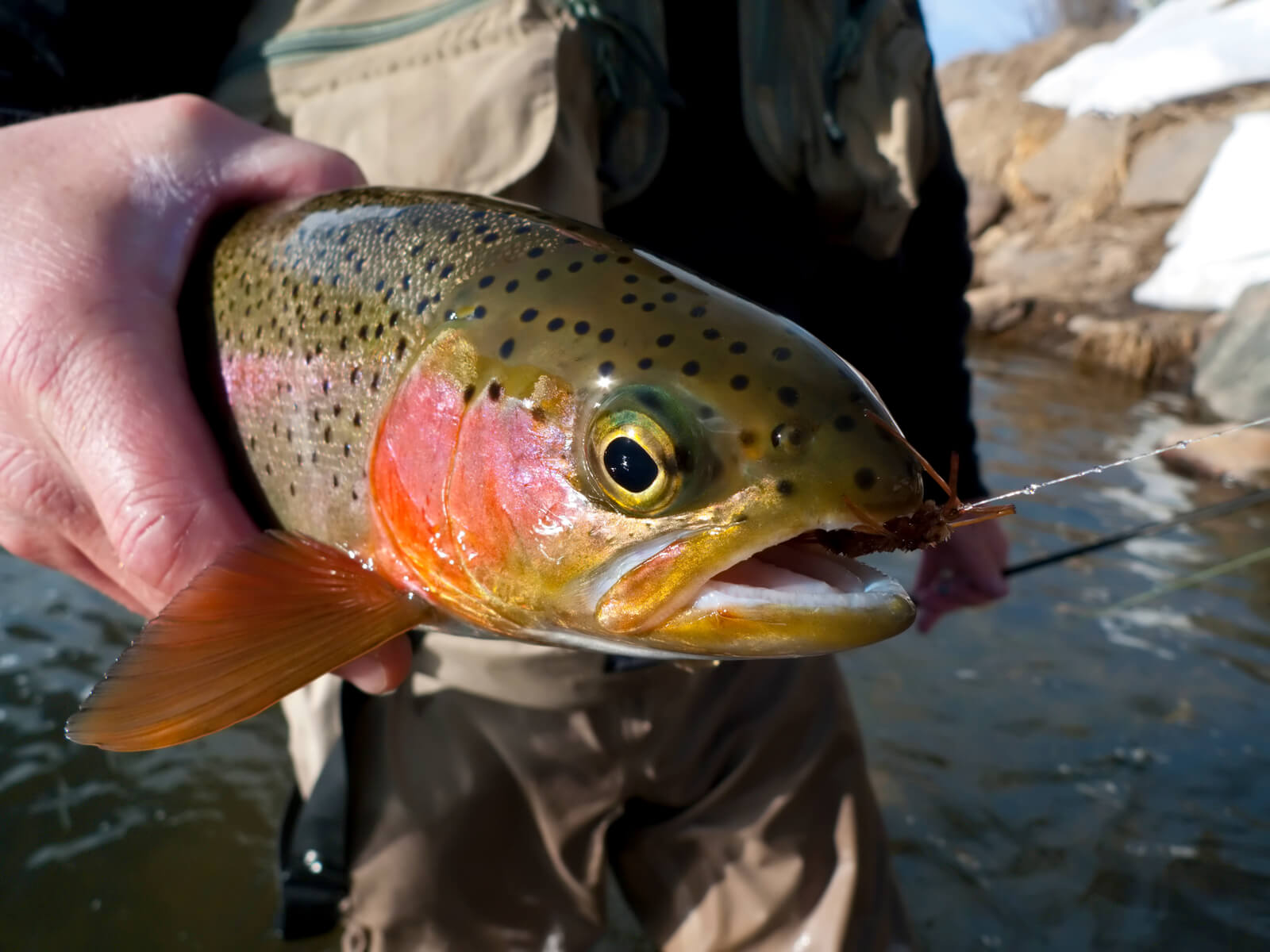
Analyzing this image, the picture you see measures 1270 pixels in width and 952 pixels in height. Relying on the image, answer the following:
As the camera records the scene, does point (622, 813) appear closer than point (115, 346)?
No

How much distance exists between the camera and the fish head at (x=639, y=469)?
88cm

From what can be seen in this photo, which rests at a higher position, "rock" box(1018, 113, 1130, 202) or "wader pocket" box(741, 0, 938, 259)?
"wader pocket" box(741, 0, 938, 259)

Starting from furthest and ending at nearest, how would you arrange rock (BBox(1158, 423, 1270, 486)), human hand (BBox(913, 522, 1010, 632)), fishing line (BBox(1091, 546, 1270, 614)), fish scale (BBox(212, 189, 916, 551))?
rock (BBox(1158, 423, 1270, 486)), fishing line (BBox(1091, 546, 1270, 614)), human hand (BBox(913, 522, 1010, 632)), fish scale (BBox(212, 189, 916, 551))

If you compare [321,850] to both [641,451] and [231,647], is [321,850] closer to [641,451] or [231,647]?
[231,647]

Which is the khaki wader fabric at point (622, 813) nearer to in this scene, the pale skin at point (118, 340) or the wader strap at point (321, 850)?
the wader strap at point (321, 850)

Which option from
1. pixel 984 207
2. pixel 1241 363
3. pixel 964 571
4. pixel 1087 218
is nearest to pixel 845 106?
pixel 964 571

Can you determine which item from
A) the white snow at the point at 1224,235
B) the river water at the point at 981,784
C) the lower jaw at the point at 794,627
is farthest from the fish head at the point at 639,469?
the white snow at the point at 1224,235

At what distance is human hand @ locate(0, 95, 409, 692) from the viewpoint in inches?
41.7

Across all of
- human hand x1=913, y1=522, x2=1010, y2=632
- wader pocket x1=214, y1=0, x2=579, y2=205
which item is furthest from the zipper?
human hand x1=913, y1=522, x2=1010, y2=632

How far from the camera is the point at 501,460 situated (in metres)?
1.01

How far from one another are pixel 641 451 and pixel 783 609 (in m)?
0.21

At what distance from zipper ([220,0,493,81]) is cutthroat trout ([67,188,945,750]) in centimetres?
54

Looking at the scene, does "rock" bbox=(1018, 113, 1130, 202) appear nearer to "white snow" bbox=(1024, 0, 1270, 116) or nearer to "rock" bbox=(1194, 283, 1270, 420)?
"white snow" bbox=(1024, 0, 1270, 116)

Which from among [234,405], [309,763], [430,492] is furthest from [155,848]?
[430,492]
